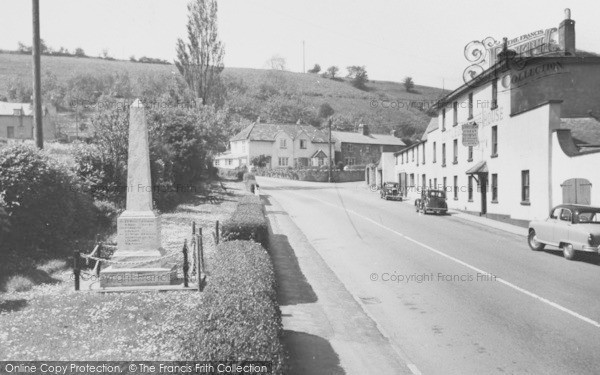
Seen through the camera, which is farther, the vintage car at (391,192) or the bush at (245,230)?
the vintage car at (391,192)

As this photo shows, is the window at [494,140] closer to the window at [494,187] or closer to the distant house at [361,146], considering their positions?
the window at [494,187]

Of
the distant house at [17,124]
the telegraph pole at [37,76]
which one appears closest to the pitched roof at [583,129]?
the telegraph pole at [37,76]

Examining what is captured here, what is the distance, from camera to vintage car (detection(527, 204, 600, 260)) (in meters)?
16.0

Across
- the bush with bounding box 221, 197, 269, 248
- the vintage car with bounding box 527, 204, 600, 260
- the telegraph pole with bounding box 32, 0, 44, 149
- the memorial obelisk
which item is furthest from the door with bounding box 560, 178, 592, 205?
the telegraph pole with bounding box 32, 0, 44, 149

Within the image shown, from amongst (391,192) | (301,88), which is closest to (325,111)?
(301,88)

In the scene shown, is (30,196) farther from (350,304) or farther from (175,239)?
(350,304)

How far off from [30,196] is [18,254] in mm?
1746

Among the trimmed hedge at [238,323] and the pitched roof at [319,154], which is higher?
the pitched roof at [319,154]

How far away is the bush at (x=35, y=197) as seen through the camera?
14.8 m

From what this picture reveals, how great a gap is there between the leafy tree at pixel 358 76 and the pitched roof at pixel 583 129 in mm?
140412

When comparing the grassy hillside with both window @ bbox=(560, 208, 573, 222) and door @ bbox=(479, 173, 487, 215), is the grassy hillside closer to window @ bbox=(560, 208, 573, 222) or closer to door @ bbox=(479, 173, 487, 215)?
door @ bbox=(479, 173, 487, 215)

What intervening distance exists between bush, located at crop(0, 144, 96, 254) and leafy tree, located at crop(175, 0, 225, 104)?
115 feet

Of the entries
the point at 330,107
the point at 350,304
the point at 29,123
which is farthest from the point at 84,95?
the point at 350,304

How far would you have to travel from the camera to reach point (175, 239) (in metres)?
18.1
